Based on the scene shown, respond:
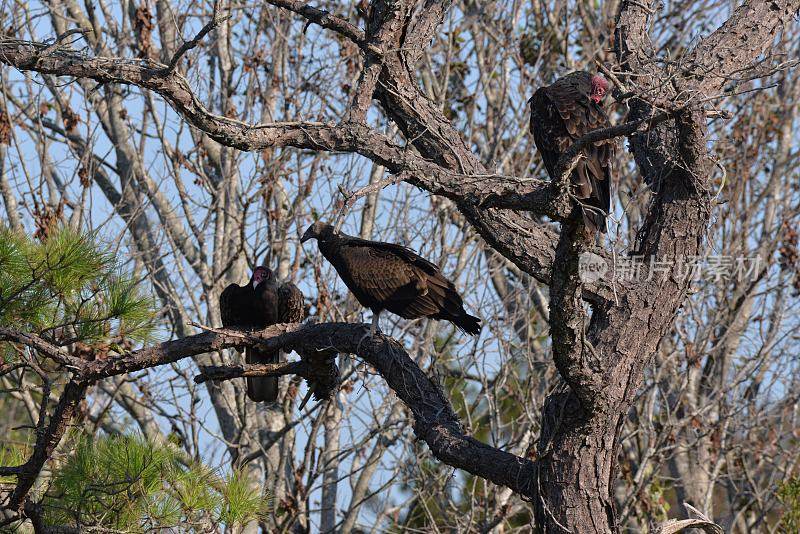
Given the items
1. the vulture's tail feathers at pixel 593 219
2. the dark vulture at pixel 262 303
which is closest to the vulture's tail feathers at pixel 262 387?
the dark vulture at pixel 262 303

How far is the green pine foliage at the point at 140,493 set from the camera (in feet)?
10.4

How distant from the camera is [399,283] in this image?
3885mm

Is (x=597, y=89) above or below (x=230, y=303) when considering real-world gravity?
above

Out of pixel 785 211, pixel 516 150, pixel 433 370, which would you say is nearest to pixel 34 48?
pixel 433 370

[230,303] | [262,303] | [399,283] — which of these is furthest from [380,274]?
[230,303]

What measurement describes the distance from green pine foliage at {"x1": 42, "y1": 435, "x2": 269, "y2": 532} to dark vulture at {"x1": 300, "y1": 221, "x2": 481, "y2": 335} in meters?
0.89

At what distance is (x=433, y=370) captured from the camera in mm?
5367

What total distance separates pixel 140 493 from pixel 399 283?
4.22 ft

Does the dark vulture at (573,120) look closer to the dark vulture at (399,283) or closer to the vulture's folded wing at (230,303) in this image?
the dark vulture at (399,283)

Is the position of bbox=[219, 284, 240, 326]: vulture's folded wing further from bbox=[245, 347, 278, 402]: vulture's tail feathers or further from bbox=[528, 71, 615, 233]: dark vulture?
bbox=[528, 71, 615, 233]: dark vulture

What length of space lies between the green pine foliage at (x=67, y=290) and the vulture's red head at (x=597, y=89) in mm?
Answer: 1858

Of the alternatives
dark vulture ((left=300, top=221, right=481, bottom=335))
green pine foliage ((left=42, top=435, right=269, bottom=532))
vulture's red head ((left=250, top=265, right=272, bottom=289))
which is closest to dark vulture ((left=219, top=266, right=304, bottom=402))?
vulture's red head ((left=250, top=265, right=272, bottom=289))

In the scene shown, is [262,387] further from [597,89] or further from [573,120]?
[597,89]

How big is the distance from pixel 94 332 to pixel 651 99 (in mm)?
2000
